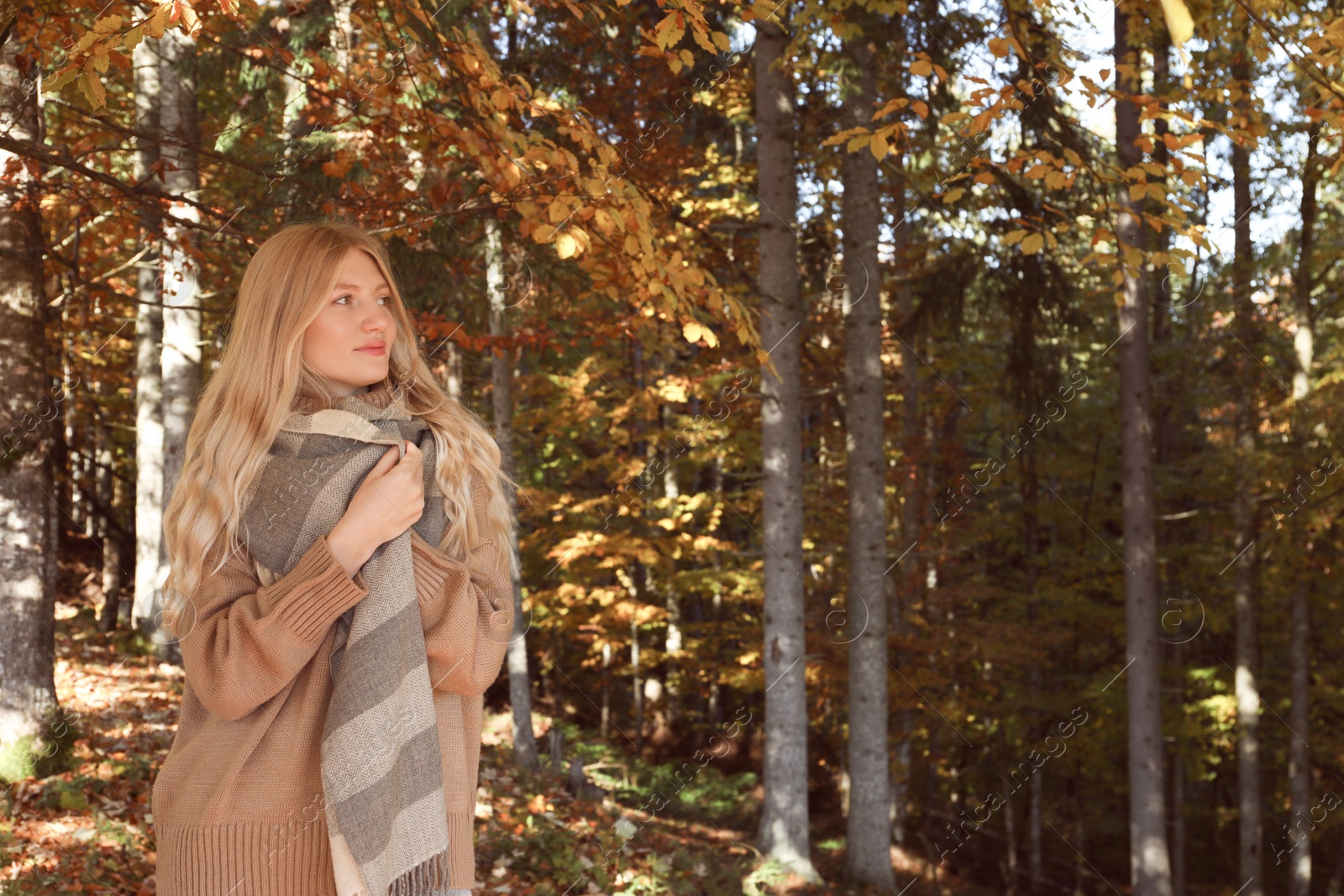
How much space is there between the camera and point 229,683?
Answer: 200 centimetres

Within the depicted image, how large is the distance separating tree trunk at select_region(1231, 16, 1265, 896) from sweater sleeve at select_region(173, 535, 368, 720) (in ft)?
44.5

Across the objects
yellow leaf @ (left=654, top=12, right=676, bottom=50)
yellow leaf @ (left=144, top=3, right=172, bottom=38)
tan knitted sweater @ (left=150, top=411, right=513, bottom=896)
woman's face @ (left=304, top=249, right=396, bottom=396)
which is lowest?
tan knitted sweater @ (left=150, top=411, right=513, bottom=896)

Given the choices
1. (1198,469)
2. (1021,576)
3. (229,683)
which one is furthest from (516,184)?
(1021,576)

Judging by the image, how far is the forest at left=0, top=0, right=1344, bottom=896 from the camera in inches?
189

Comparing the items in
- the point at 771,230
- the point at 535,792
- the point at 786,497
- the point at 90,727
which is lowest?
the point at 535,792

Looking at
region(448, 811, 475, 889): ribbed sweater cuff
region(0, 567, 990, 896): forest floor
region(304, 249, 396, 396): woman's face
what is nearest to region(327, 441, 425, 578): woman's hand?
region(304, 249, 396, 396): woman's face

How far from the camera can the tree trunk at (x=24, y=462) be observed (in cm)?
530

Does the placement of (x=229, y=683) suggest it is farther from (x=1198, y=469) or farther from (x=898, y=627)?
(x=1198, y=469)

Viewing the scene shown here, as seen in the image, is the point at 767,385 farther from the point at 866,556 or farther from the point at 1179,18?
the point at 1179,18

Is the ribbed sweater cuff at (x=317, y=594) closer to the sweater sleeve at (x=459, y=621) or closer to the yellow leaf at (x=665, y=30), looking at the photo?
the sweater sleeve at (x=459, y=621)

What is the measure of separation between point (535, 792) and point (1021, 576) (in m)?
→ 13.3

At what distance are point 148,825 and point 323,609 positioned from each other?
4422 mm

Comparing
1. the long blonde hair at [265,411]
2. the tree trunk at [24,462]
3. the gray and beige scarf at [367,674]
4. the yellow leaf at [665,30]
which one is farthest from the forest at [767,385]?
the gray and beige scarf at [367,674]

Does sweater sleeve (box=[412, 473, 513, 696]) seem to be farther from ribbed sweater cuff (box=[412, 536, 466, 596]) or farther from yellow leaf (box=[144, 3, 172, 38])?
yellow leaf (box=[144, 3, 172, 38])
